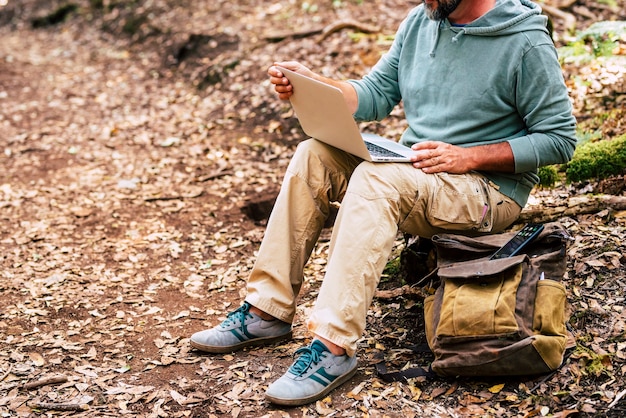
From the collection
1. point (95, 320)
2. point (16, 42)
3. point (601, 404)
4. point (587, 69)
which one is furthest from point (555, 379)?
point (16, 42)

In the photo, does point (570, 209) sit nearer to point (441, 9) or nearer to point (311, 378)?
point (441, 9)

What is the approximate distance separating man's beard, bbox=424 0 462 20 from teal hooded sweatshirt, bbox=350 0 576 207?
2.7 inches

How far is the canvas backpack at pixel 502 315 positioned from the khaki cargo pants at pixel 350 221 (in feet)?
0.88

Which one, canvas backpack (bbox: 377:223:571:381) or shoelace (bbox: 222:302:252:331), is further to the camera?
shoelace (bbox: 222:302:252:331)

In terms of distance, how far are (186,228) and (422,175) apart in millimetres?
2660

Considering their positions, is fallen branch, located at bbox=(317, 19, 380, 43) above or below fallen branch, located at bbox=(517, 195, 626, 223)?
above

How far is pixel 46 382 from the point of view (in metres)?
3.27

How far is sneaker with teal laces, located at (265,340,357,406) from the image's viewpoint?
9.71ft

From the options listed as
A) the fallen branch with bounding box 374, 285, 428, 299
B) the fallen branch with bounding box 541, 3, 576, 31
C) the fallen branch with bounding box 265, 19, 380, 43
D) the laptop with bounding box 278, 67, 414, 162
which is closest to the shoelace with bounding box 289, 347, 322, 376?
the fallen branch with bounding box 374, 285, 428, 299

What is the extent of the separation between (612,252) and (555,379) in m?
0.95

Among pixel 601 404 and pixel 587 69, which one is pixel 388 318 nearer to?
pixel 601 404

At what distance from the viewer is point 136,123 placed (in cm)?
743

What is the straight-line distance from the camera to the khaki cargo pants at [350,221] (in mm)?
2963

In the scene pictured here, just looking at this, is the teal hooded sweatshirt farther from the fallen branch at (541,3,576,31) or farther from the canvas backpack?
the fallen branch at (541,3,576,31)
